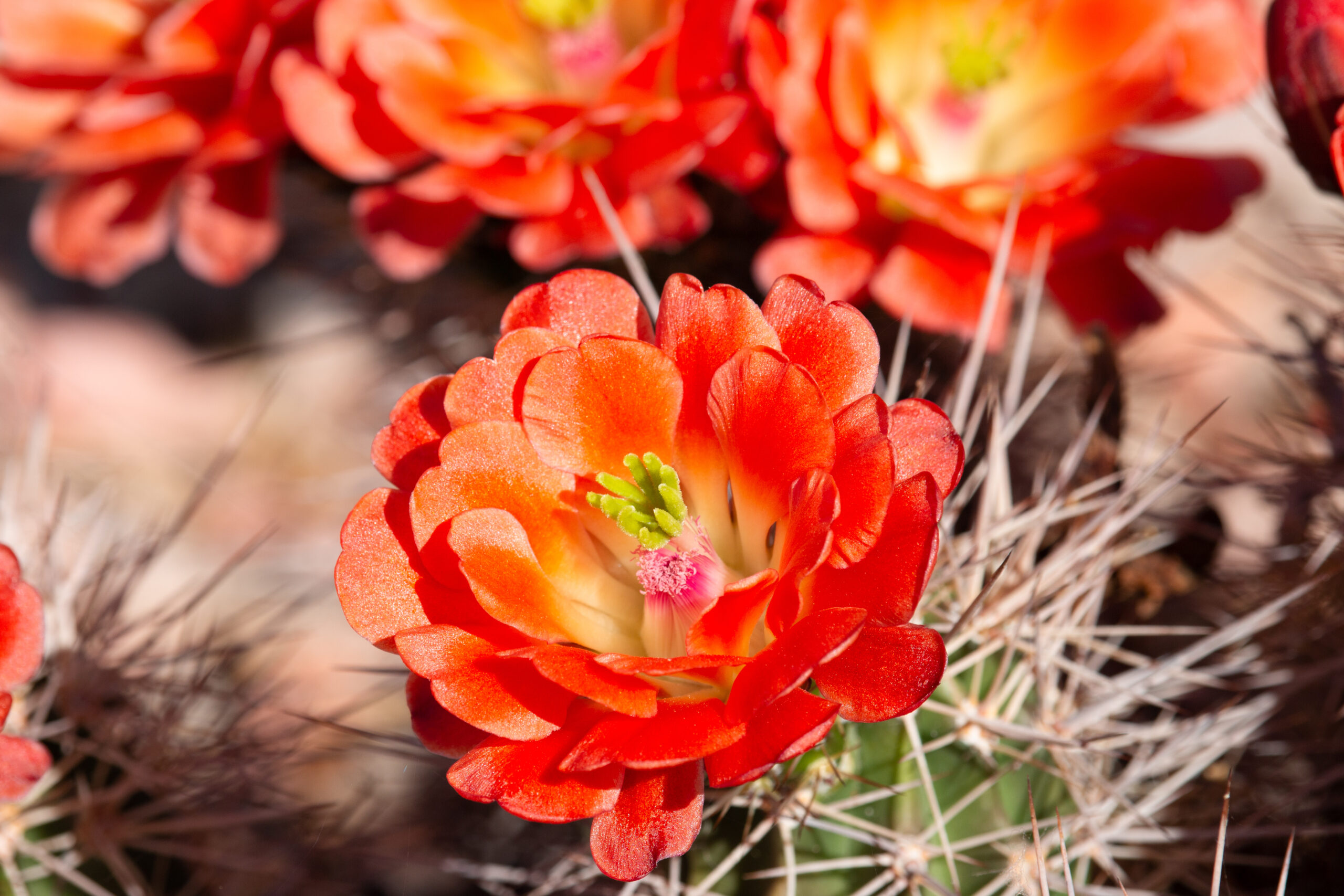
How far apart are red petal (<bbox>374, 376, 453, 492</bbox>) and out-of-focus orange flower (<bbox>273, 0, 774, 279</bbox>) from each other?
0.24 m

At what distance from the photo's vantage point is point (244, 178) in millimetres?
864

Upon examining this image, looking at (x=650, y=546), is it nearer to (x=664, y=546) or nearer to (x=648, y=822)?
(x=664, y=546)

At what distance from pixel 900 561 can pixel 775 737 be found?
0.08 m

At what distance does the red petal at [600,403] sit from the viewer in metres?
0.48

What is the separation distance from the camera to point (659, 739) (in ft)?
1.41

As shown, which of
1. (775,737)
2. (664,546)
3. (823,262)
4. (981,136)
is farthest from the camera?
(981,136)

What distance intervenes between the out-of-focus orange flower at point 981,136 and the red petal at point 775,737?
1.05 feet

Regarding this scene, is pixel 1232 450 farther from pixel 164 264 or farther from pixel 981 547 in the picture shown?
pixel 164 264

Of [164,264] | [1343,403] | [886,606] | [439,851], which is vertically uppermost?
[886,606]

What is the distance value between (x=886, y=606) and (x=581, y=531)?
0.59 ft

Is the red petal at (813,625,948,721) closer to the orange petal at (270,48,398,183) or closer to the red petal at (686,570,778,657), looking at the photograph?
the red petal at (686,570,778,657)

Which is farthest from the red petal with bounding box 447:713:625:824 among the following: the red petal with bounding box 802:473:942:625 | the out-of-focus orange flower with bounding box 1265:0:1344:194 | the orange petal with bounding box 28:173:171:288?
the orange petal with bounding box 28:173:171:288

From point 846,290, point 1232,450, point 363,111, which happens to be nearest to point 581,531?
point 846,290

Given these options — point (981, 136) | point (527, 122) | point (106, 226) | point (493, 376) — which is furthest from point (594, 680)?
point (106, 226)
